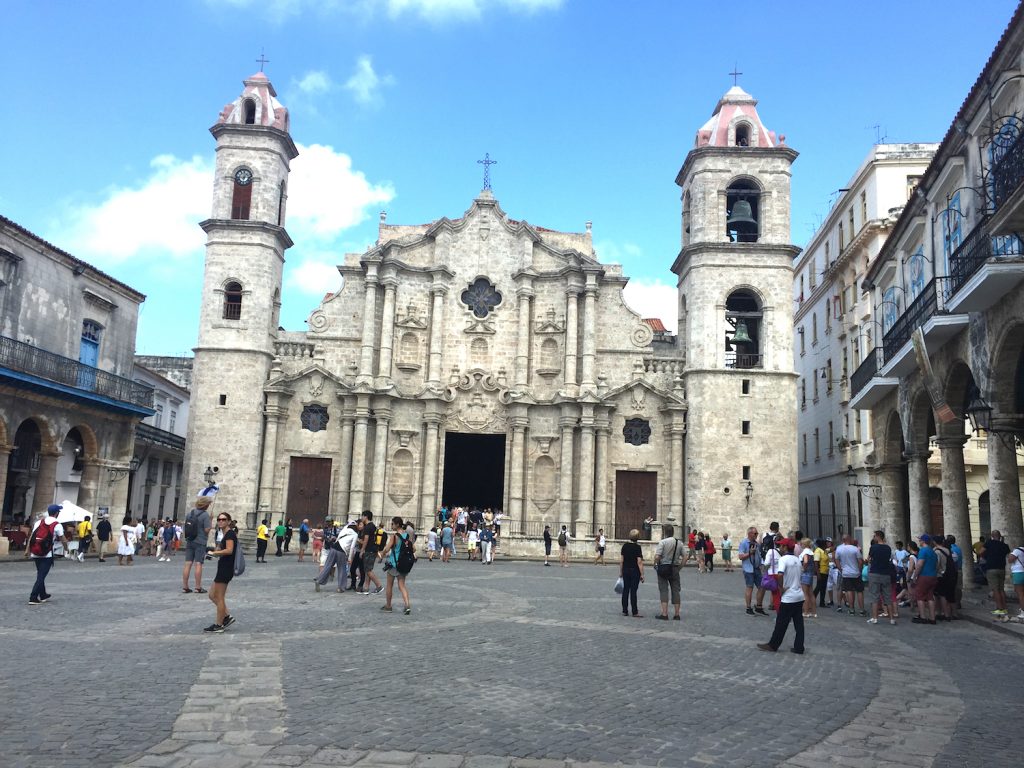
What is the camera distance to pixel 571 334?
1447 inches

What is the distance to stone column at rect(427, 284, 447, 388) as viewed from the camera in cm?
3678

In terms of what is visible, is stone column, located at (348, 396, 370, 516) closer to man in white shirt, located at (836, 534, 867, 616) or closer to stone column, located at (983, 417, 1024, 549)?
man in white shirt, located at (836, 534, 867, 616)

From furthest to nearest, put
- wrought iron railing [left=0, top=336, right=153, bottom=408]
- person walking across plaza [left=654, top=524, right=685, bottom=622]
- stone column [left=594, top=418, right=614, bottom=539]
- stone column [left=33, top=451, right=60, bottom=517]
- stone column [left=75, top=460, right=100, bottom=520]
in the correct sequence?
1. stone column [left=594, top=418, right=614, bottom=539]
2. stone column [left=75, top=460, right=100, bottom=520]
3. stone column [left=33, top=451, right=60, bottom=517]
4. wrought iron railing [left=0, top=336, right=153, bottom=408]
5. person walking across plaza [left=654, top=524, right=685, bottom=622]

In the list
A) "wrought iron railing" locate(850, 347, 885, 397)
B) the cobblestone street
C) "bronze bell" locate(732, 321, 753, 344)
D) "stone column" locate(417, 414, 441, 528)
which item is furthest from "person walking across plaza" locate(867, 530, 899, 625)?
"stone column" locate(417, 414, 441, 528)

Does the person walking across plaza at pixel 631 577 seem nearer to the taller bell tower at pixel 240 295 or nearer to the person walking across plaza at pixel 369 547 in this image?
the person walking across plaza at pixel 369 547

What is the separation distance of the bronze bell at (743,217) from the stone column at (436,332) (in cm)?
1276

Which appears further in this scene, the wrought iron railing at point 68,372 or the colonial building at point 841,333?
Answer: the colonial building at point 841,333

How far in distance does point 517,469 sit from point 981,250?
22.9 metres

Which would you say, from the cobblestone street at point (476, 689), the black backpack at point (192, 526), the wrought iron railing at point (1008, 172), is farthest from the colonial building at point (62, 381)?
the wrought iron railing at point (1008, 172)

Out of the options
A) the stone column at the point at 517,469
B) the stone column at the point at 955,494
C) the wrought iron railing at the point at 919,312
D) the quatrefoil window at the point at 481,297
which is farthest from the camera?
the quatrefoil window at the point at 481,297

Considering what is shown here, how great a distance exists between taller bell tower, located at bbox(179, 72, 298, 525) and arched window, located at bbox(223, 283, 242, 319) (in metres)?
0.04

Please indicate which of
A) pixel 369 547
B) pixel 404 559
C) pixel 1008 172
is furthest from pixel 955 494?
pixel 369 547

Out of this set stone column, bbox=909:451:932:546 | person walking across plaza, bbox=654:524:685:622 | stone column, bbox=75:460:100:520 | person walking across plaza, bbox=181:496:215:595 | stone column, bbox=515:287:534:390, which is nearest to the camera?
person walking across plaza, bbox=654:524:685:622

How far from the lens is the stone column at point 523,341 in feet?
121
